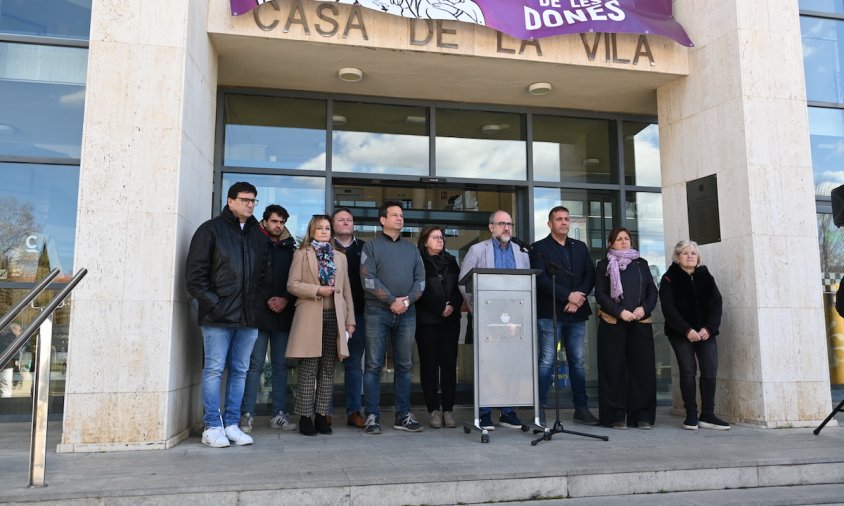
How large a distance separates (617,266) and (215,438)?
3.88 m

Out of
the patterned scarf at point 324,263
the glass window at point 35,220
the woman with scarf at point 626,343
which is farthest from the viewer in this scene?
the glass window at point 35,220

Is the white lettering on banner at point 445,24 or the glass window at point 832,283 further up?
the white lettering on banner at point 445,24

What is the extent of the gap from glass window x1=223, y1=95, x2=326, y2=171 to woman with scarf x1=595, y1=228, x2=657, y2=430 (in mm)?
3413

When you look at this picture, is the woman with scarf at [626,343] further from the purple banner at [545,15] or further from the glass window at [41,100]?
the glass window at [41,100]

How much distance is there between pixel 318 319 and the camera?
561 centimetres

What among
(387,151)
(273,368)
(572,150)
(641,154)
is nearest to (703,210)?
(641,154)

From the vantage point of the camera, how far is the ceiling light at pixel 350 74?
6859 millimetres

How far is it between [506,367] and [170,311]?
2744 mm

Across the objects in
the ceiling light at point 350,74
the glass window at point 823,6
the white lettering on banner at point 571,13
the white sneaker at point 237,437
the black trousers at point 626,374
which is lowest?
the white sneaker at point 237,437

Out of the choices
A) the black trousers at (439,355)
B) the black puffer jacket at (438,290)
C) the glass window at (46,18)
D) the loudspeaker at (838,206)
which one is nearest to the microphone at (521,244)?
the black puffer jacket at (438,290)

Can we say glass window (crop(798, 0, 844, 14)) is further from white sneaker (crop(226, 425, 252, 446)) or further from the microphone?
white sneaker (crop(226, 425, 252, 446))

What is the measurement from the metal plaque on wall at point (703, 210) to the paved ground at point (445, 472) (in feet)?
7.19

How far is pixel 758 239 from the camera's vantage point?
636cm

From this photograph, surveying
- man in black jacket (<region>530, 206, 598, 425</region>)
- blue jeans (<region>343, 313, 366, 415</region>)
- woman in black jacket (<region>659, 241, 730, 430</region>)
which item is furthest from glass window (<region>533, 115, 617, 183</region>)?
blue jeans (<region>343, 313, 366, 415</region>)
